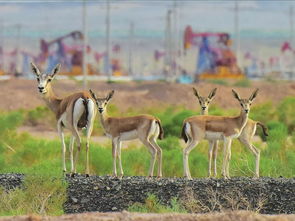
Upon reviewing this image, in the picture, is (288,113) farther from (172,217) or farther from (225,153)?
(172,217)

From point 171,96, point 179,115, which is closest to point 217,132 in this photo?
point 179,115

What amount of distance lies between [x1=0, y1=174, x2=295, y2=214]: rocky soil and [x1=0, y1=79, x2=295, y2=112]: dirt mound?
32.6 meters

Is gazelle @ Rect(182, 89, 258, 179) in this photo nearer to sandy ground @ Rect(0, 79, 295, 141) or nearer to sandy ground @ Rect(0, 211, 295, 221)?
sandy ground @ Rect(0, 211, 295, 221)

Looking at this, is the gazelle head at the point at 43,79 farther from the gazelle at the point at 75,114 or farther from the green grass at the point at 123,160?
the green grass at the point at 123,160

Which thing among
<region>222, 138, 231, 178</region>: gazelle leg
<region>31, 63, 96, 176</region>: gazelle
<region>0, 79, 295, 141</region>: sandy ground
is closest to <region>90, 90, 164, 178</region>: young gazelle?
<region>31, 63, 96, 176</region>: gazelle

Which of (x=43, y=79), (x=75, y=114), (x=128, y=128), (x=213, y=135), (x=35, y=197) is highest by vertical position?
(x=43, y=79)

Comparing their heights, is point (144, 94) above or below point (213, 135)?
below

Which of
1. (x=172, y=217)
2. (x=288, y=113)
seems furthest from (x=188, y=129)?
(x=288, y=113)

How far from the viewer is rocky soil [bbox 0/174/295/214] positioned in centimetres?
1873

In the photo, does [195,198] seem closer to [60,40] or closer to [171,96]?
[171,96]

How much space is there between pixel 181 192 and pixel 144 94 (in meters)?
42.0

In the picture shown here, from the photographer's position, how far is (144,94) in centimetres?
6106

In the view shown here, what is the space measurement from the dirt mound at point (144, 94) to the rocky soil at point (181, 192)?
3259 centimetres

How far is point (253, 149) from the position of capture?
2142 cm
